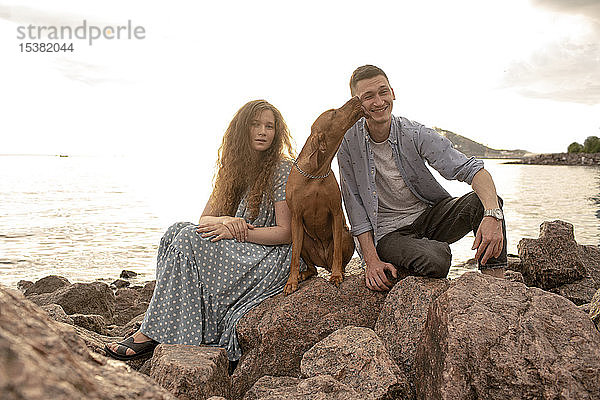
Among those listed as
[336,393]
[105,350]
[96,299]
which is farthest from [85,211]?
[336,393]

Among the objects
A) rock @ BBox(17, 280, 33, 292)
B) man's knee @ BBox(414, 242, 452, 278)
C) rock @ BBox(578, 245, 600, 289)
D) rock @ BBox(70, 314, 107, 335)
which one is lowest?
rock @ BBox(17, 280, 33, 292)

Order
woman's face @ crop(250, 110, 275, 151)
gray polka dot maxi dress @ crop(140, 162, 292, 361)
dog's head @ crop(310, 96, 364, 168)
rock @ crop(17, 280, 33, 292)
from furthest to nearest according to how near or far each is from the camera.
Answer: rock @ crop(17, 280, 33, 292) < woman's face @ crop(250, 110, 275, 151) < gray polka dot maxi dress @ crop(140, 162, 292, 361) < dog's head @ crop(310, 96, 364, 168)

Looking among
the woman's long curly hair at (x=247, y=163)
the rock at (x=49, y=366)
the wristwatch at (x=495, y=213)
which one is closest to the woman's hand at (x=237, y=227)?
the woman's long curly hair at (x=247, y=163)

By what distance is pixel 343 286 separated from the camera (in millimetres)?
4766

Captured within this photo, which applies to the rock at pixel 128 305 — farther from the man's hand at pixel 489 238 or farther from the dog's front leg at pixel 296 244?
the man's hand at pixel 489 238

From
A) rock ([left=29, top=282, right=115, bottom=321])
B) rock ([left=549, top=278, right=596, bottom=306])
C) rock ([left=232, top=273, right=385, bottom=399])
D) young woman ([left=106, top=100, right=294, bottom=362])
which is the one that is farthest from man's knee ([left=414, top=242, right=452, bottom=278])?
rock ([left=29, top=282, right=115, bottom=321])

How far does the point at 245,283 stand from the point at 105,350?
135 centimetres

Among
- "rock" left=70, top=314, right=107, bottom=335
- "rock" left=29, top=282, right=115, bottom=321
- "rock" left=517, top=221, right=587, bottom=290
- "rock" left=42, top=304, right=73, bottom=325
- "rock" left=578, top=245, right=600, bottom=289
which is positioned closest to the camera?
"rock" left=42, top=304, right=73, bottom=325

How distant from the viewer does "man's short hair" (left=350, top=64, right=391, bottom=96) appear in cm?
491

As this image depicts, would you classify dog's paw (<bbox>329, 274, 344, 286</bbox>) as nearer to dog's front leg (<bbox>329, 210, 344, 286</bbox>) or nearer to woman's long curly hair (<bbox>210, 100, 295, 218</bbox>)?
dog's front leg (<bbox>329, 210, 344, 286</bbox>)

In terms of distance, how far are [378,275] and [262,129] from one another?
1853 millimetres

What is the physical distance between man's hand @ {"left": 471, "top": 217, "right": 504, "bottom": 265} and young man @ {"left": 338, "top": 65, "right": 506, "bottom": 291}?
0.24 metres

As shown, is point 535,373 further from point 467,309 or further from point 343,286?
point 343,286

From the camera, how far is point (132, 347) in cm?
455
